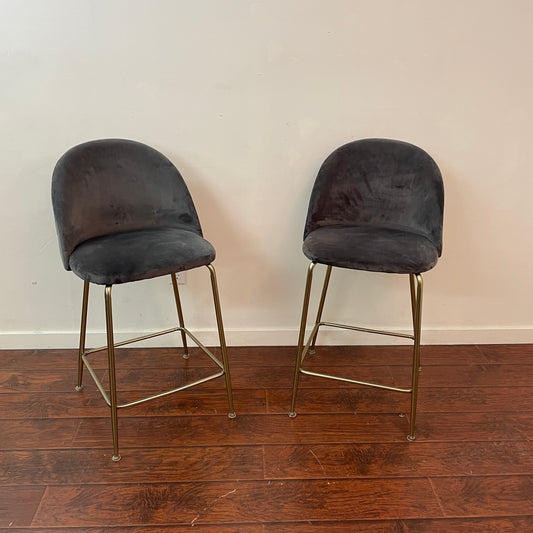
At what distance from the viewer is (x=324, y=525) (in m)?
1.36

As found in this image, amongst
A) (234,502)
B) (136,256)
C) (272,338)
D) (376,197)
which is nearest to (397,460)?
(234,502)

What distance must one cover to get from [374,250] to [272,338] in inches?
31.7

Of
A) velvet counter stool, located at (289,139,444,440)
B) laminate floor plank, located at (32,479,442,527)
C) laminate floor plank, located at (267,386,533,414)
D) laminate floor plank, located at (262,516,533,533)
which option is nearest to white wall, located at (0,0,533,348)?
velvet counter stool, located at (289,139,444,440)

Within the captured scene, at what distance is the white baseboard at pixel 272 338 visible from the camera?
213 centimetres

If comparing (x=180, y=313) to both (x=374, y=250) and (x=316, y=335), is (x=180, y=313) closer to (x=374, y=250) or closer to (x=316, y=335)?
(x=316, y=335)

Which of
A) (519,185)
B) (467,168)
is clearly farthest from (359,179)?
(519,185)

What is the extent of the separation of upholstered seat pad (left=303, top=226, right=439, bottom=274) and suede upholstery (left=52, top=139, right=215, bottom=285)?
0.37 m

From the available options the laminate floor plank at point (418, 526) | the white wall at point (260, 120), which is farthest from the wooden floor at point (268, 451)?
the white wall at point (260, 120)

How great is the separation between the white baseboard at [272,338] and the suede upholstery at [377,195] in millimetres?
606

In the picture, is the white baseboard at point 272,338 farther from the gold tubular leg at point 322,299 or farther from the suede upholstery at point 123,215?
the suede upholstery at point 123,215

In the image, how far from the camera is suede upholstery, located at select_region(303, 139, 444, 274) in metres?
1.73

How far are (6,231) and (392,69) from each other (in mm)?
1634

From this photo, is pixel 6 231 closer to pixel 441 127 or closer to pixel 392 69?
pixel 392 69

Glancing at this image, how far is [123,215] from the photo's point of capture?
68.1 inches
